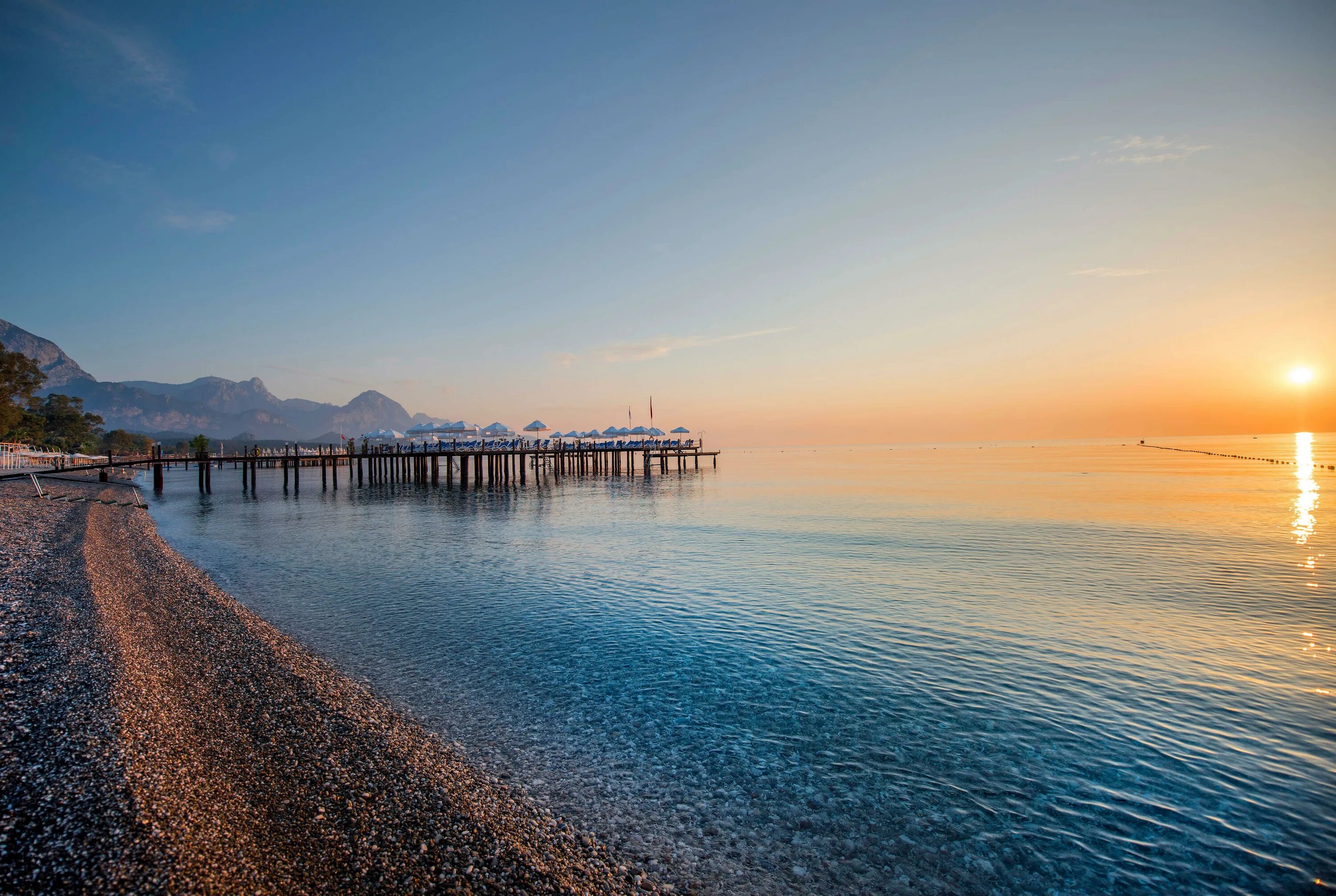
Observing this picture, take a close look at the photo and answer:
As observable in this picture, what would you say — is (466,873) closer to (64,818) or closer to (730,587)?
(64,818)

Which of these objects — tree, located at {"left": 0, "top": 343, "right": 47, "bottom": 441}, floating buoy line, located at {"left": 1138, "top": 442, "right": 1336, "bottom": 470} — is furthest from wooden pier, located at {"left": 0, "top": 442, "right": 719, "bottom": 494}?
floating buoy line, located at {"left": 1138, "top": 442, "right": 1336, "bottom": 470}

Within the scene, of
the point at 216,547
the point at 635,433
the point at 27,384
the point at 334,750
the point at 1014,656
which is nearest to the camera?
the point at 334,750

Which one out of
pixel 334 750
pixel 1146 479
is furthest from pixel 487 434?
pixel 1146 479

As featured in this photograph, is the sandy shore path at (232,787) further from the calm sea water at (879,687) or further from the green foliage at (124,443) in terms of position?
the green foliage at (124,443)

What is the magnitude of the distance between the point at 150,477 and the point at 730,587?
84566 millimetres

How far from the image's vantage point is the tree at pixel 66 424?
82.8m

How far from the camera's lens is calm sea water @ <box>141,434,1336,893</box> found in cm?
566

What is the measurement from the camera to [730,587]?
1656 centimetres

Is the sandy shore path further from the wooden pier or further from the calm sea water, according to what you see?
the wooden pier

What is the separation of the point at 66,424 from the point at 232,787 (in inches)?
4639

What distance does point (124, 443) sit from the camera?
100500mm

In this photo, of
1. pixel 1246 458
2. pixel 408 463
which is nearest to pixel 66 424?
pixel 408 463

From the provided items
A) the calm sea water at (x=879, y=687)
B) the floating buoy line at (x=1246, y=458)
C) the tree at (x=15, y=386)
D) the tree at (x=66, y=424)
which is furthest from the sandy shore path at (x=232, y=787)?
the tree at (x=66, y=424)

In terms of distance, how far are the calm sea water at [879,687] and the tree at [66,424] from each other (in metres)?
85.9
